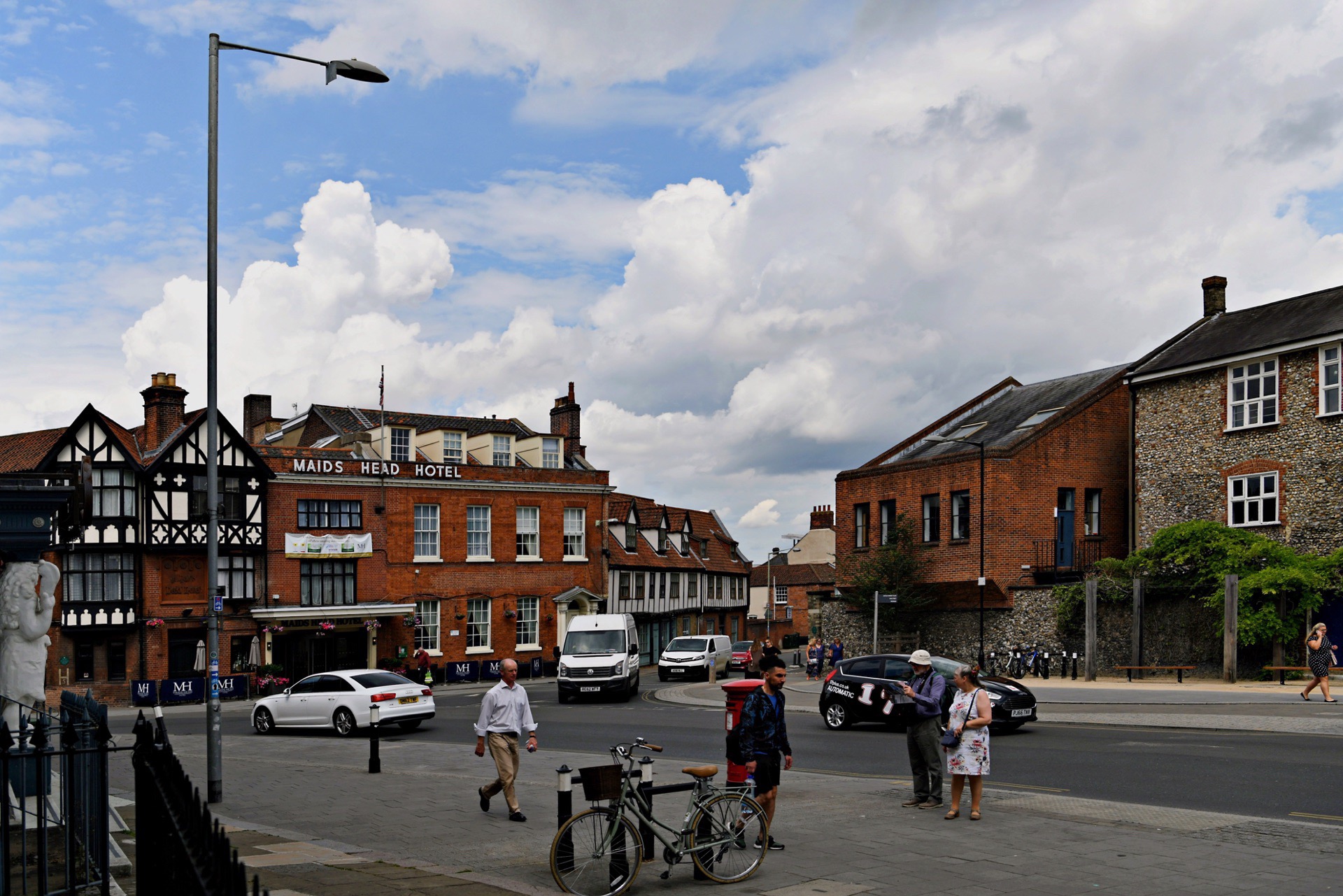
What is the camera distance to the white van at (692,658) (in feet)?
151

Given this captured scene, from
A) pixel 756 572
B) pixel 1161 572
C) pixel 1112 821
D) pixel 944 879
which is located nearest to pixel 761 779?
pixel 944 879

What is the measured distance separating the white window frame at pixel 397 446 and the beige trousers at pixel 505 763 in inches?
1536

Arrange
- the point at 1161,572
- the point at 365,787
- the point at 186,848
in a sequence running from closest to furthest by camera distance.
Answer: the point at 186,848
the point at 365,787
the point at 1161,572

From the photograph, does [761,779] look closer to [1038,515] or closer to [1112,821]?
[1112,821]

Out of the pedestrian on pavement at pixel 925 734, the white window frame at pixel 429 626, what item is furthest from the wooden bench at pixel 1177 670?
the white window frame at pixel 429 626

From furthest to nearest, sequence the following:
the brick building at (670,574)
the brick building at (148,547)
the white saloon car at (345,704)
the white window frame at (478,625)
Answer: the brick building at (670,574), the white window frame at (478,625), the brick building at (148,547), the white saloon car at (345,704)

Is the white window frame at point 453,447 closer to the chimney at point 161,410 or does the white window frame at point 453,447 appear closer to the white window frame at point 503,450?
the white window frame at point 503,450

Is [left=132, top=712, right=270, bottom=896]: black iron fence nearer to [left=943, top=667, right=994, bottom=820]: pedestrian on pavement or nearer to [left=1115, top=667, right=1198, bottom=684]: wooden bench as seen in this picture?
[left=943, top=667, right=994, bottom=820]: pedestrian on pavement

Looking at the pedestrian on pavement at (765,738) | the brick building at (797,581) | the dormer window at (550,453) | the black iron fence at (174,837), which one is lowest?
the brick building at (797,581)

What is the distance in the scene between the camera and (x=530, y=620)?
52688 millimetres

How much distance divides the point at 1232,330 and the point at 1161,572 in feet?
30.7

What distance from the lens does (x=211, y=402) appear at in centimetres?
1491

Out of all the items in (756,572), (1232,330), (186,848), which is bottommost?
(756,572)

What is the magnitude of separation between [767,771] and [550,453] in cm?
4540
